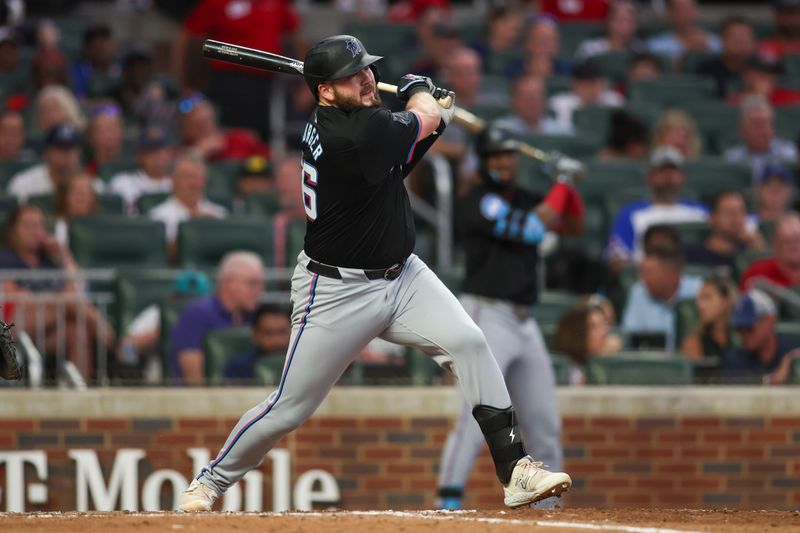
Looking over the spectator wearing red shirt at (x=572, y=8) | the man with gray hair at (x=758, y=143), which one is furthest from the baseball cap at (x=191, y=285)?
the spectator wearing red shirt at (x=572, y=8)

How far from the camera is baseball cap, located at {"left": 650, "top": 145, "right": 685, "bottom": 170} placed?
982cm

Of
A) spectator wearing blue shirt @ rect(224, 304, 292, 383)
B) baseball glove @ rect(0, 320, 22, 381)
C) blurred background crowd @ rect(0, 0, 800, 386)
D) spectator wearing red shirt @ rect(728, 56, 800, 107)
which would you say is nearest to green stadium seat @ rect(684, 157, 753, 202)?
blurred background crowd @ rect(0, 0, 800, 386)

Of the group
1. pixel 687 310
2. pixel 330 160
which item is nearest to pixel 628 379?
pixel 687 310

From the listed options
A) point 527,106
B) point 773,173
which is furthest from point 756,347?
point 527,106

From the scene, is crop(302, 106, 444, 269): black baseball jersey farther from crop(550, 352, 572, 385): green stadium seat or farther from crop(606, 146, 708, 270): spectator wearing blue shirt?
crop(606, 146, 708, 270): spectator wearing blue shirt

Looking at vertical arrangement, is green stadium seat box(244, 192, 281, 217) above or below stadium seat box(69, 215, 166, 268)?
above

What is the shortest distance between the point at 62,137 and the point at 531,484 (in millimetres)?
5385

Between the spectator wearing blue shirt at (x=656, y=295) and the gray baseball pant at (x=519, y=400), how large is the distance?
163 centimetres

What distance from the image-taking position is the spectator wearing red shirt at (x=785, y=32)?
1323cm

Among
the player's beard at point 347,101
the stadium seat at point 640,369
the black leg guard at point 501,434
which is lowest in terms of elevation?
the black leg guard at point 501,434

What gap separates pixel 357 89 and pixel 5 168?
5.41m

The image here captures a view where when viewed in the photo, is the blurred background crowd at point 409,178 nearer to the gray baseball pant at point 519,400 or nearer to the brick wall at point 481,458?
the brick wall at point 481,458

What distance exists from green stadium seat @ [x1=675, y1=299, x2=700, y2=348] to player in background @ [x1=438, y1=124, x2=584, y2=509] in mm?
1294

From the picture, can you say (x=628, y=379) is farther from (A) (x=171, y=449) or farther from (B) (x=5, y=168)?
(B) (x=5, y=168)
